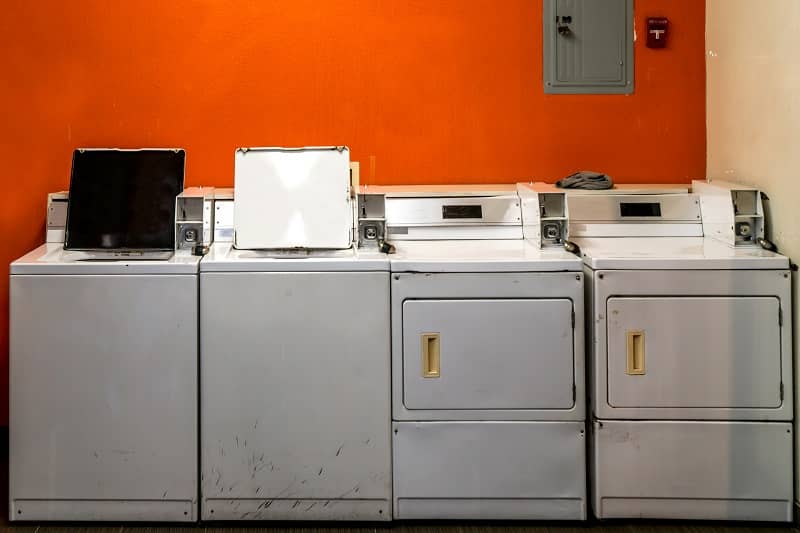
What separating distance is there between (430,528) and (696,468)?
983 mm

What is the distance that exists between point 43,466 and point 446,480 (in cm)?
146

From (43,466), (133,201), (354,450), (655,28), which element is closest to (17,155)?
(133,201)

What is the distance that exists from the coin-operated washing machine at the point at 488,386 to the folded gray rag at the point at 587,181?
2.04 feet

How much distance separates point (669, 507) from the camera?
11.4ft

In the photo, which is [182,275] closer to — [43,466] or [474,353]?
[43,466]

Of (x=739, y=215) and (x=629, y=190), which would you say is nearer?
(x=739, y=215)

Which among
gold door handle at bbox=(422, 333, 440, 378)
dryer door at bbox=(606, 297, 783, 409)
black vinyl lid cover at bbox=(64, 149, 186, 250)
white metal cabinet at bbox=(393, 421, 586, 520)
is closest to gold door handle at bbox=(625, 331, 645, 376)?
dryer door at bbox=(606, 297, 783, 409)

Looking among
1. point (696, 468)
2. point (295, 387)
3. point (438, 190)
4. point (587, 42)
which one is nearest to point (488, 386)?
point (295, 387)

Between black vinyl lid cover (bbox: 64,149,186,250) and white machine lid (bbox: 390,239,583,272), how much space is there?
0.97 m

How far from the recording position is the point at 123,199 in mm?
3812

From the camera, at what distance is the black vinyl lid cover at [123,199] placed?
3.74 meters

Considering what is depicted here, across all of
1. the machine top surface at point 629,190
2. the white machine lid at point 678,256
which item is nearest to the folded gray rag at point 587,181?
the machine top surface at point 629,190

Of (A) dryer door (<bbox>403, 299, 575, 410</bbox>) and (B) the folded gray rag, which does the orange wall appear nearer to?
(B) the folded gray rag

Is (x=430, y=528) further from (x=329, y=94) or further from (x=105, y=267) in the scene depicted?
(x=329, y=94)
